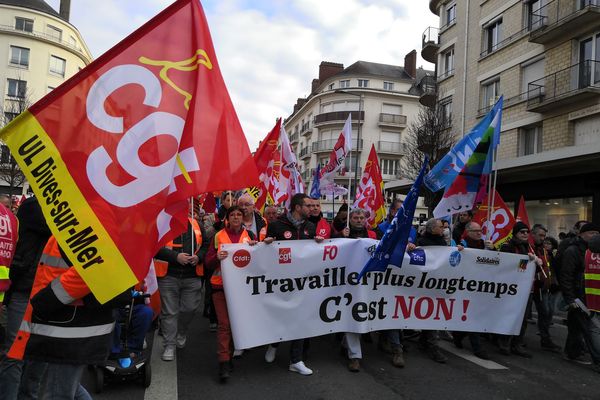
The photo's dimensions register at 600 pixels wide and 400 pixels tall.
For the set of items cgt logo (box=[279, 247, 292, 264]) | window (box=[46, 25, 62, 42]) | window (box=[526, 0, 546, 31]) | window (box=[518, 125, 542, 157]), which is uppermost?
window (box=[46, 25, 62, 42])

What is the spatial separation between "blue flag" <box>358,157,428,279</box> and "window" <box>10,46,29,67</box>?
2136 inches

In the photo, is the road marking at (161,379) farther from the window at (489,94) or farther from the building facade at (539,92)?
the window at (489,94)

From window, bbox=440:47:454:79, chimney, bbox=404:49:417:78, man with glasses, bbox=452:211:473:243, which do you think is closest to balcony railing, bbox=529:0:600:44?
window, bbox=440:47:454:79

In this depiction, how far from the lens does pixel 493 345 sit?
6.71 m

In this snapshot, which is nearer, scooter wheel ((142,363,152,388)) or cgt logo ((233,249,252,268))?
scooter wheel ((142,363,152,388))

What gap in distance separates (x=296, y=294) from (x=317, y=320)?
39 cm

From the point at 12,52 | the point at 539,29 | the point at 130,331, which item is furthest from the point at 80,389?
the point at 12,52

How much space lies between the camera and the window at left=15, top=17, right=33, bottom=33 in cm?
4888

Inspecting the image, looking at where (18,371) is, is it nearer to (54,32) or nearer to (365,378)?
(365,378)

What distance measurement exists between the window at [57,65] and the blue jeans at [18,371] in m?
54.5

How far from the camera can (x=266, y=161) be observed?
1035 cm

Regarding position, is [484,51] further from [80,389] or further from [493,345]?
[80,389]

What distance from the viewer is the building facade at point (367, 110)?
2179 inches

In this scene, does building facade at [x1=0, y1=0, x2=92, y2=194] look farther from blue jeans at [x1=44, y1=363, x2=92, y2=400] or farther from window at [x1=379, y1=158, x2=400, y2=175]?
blue jeans at [x1=44, y1=363, x2=92, y2=400]
